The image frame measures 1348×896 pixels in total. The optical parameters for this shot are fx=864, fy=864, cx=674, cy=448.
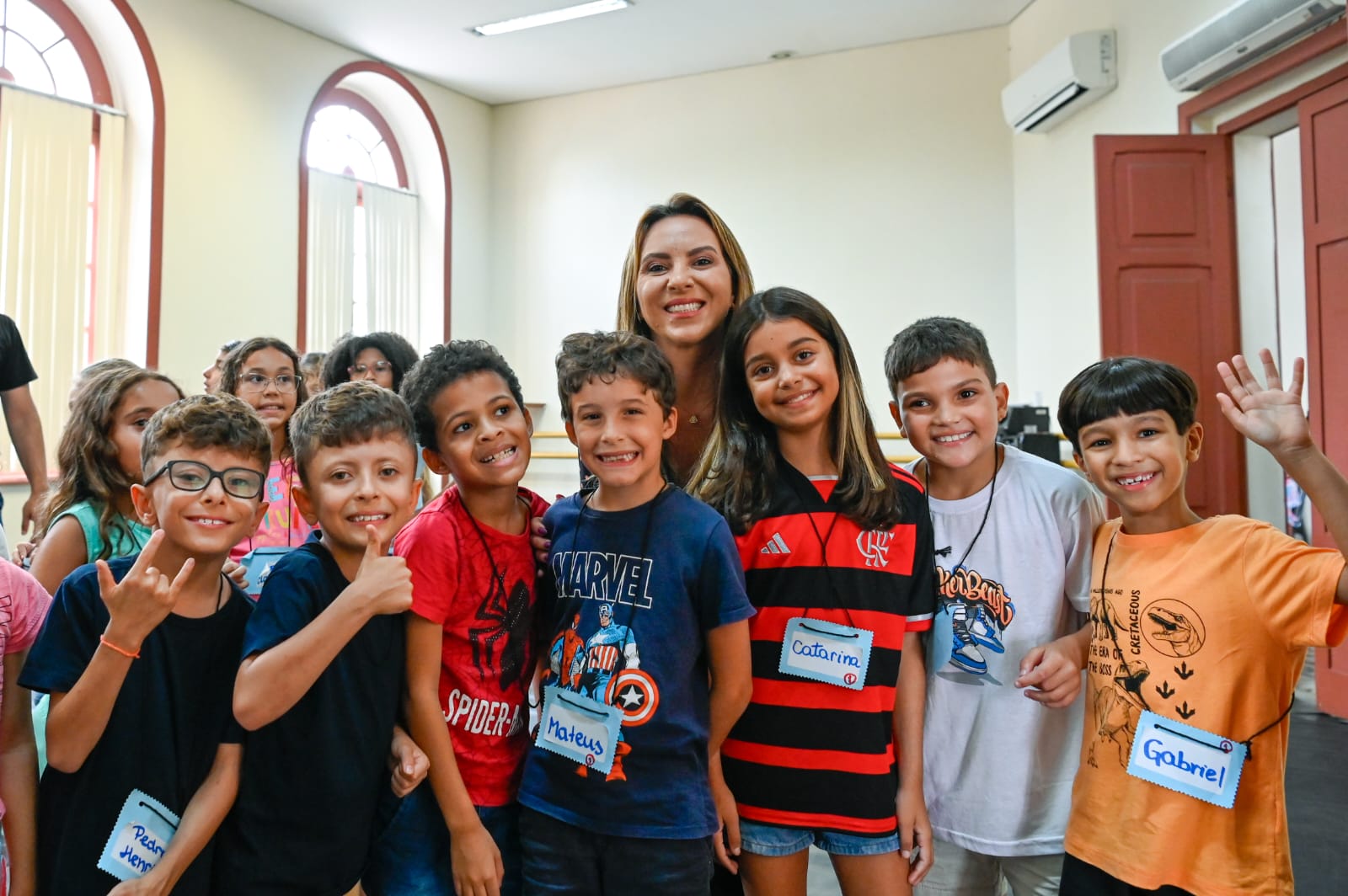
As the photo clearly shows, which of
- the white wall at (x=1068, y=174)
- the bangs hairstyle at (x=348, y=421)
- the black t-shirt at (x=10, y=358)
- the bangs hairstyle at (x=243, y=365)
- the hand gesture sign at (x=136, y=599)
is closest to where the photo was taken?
the hand gesture sign at (x=136, y=599)

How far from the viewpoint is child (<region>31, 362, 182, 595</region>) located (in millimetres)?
1630

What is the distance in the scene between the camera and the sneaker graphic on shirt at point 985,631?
1449mm

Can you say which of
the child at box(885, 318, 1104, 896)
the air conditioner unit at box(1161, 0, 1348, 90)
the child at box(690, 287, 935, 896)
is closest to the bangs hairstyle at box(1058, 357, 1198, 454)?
the child at box(885, 318, 1104, 896)

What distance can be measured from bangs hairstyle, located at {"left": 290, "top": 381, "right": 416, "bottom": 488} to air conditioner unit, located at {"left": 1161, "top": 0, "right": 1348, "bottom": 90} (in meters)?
3.91

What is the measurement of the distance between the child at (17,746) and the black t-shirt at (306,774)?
26 cm

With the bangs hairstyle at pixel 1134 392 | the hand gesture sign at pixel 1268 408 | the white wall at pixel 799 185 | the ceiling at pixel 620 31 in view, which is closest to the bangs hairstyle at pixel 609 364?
the bangs hairstyle at pixel 1134 392

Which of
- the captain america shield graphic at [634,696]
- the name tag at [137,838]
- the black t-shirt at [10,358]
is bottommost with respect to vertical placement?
the name tag at [137,838]

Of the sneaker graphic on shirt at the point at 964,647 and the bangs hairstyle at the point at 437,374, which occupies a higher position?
the bangs hairstyle at the point at 437,374

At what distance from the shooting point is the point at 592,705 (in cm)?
126

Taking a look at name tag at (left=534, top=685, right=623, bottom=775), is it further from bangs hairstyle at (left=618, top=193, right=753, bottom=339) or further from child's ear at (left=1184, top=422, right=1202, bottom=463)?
child's ear at (left=1184, top=422, right=1202, bottom=463)

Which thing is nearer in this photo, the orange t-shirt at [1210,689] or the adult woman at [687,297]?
the orange t-shirt at [1210,689]

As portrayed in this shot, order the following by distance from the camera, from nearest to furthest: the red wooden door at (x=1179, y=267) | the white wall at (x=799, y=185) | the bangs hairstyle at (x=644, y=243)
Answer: the bangs hairstyle at (x=644, y=243)
the red wooden door at (x=1179, y=267)
the white wall at (x=799, y=185)

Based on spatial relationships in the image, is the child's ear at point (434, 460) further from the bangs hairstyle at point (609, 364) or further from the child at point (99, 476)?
the child at point (99, 476)

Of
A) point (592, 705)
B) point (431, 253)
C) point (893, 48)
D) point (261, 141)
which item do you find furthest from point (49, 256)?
point (893, 48)
